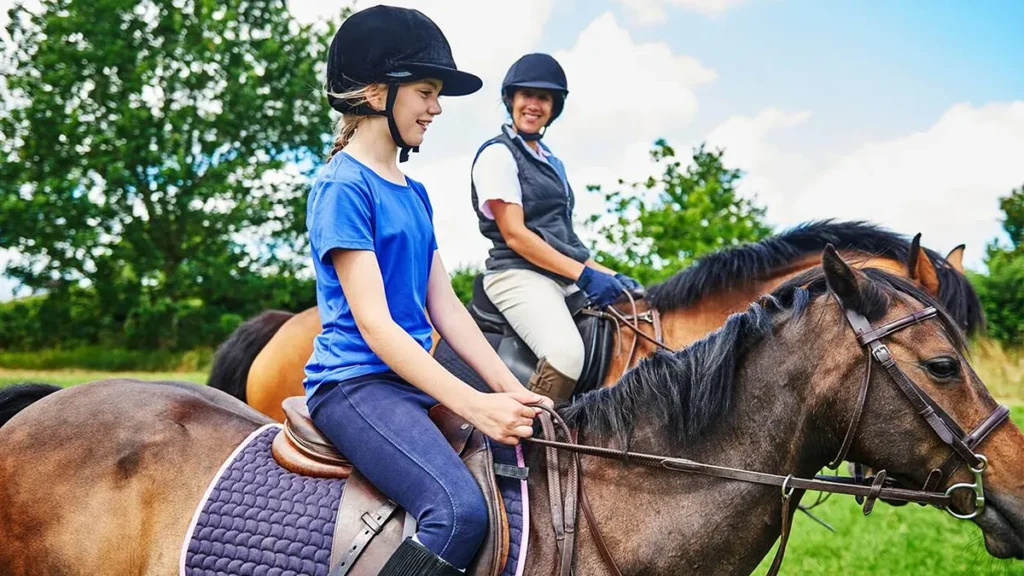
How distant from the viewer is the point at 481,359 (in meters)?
2.69

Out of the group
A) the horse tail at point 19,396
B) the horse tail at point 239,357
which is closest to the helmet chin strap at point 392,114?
the horse tail at point 19,396

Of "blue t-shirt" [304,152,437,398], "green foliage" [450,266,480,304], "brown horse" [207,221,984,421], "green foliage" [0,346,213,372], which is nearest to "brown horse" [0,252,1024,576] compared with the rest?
"blue t-shirt" [304,152,437,398]

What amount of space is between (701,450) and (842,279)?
0.64 meters

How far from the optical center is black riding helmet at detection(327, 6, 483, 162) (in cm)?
234

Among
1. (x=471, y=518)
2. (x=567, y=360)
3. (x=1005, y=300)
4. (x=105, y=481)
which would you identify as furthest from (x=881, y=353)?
(x=1005, y=300)

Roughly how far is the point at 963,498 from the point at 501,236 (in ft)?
11.1

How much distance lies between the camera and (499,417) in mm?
2141

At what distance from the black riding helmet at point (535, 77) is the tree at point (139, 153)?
21.8m

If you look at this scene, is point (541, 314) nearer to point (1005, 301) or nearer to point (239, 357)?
point (239, 357)

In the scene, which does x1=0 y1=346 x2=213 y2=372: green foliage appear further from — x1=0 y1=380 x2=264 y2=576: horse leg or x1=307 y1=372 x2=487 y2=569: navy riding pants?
x1=307 y1=372 x2=487 y2=569: navy riding pants

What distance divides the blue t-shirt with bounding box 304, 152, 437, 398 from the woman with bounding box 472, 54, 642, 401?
2.40 metres

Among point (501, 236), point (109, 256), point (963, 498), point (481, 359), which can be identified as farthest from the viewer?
point (109, 256)

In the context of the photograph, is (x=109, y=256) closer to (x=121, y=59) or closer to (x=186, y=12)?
(x=121, y=59)

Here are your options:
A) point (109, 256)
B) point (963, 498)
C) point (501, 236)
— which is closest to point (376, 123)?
point (963, 498)
